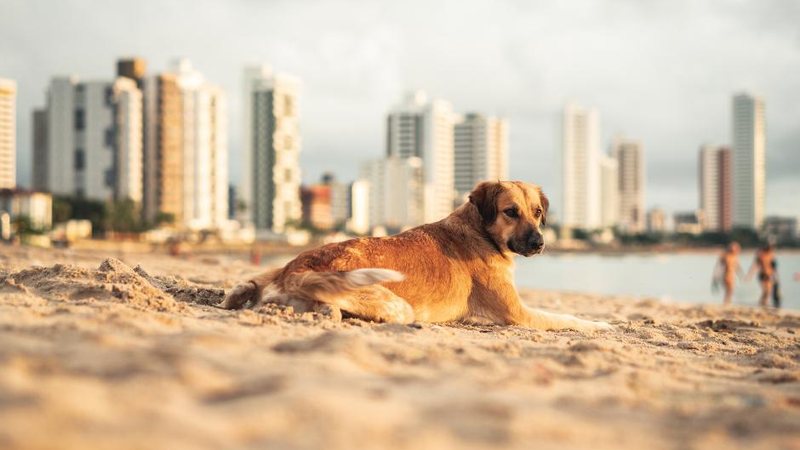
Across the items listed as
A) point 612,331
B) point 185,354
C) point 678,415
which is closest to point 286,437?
point 185,354

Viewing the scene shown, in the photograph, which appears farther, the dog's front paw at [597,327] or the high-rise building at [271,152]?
the high-rise building at [271,152]

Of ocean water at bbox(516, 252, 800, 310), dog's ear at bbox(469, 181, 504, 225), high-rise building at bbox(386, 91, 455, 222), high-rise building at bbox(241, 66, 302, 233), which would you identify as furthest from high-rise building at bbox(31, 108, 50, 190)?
dog's ear at bbox(469, 181, 504, 225)

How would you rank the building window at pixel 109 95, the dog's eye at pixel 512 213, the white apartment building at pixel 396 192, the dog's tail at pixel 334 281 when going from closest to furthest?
1. the dog's tail at pixel 334 281
2. the dog's eye at pixel 512 213
3. the building window at pixel 109 95
4. the white apartment building at pixel 396 192

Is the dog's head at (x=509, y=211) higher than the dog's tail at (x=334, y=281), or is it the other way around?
the dog's head at (x=509, y=211)

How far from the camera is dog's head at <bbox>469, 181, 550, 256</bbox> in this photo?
6.92m

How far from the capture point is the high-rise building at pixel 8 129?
7215 inches

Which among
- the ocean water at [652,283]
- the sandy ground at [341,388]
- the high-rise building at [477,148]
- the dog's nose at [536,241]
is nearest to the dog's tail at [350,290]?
the sandy ground at [341,388]

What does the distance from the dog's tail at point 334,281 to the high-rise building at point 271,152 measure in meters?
145

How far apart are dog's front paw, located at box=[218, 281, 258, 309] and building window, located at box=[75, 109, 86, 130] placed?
407 feet

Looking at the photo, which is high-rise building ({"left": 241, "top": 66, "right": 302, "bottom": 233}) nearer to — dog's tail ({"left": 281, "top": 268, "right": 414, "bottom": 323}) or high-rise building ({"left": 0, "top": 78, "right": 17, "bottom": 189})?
high-rise building ({"left": 0, "top": 78, "right": 17, "bottom": 189})

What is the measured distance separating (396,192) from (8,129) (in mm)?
104941

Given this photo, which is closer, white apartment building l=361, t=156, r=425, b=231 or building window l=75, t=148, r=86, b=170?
building window l=75, t=148, r=86, b=170

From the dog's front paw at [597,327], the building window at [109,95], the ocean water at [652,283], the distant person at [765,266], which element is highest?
the building window at [109,95]

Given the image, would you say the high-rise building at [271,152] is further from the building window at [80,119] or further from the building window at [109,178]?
the building window at [80,119]
